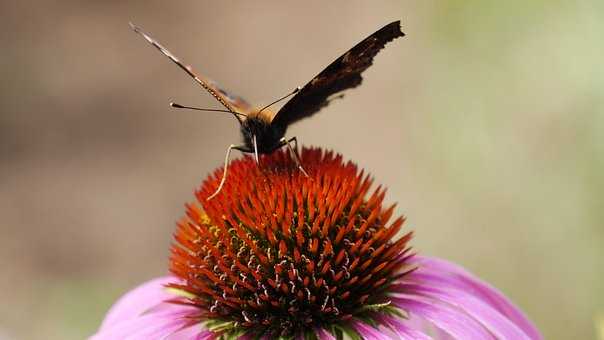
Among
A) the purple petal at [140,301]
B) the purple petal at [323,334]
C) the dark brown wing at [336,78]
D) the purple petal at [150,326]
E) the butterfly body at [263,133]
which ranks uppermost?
the dark brown wing at [336,78]

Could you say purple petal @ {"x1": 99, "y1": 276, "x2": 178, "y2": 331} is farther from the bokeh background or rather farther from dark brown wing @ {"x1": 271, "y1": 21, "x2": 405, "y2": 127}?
the bokeh background

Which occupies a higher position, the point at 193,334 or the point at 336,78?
the point at 336,78

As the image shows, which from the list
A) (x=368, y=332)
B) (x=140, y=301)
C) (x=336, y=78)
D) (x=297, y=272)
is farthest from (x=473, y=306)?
(x=140, y=301)

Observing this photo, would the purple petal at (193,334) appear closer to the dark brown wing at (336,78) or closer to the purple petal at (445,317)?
the purple petal at (445,317)

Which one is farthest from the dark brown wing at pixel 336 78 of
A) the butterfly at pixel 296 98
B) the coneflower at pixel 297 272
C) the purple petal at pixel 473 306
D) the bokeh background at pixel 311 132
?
the bokeh background at pixel 311 132

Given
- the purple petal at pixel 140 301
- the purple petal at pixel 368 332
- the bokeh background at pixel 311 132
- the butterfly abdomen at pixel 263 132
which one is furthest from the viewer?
the bokeh background at pixel 311 132

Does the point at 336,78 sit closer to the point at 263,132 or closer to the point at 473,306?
the point at 263,132

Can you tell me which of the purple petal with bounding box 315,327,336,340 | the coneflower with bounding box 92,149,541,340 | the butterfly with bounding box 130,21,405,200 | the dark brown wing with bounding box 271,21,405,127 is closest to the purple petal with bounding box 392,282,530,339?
the coneflower with bounding box 92,149,541,340
